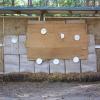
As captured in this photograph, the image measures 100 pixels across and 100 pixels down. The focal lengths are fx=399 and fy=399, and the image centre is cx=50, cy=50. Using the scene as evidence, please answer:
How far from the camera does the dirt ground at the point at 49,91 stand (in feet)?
38.2

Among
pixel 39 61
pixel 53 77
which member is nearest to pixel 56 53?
pixel 39 61

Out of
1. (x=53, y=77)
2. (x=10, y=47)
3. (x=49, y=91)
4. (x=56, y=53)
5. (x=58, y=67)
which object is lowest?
(x=49, y=91)

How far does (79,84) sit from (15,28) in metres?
3.46

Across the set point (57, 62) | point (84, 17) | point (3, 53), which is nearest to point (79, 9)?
point (84, 17)

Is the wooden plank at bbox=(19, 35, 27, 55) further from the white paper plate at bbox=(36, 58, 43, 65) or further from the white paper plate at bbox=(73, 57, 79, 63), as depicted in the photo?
the white paper plate at bbox=(73, 57, 79, 63)

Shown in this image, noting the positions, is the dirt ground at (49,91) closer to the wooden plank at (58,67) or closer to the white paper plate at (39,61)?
the wooden plank at (58,67)

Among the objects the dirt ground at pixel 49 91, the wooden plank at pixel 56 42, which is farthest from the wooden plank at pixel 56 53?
the dirt ground at pixel 49 91

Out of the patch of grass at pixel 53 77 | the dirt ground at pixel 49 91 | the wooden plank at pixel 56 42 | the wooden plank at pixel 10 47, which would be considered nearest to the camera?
the dirt ground at pixel 49 91

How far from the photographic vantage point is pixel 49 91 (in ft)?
42.1

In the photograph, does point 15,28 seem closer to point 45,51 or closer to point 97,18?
point 45,51

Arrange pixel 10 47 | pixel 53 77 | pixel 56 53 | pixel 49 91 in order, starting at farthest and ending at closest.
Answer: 1. pixel 10 47
2. pixel 56 53
3. pixel 53 77
4. pixel 49 91

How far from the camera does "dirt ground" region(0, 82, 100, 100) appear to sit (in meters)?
11.6

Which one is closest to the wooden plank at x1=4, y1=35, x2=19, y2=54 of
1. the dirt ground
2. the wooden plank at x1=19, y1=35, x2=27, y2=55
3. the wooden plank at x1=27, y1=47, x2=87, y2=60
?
the wooden plank at x1=19, y1=35, x2=27, y2=55

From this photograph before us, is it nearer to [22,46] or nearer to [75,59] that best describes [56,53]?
[75,59]
